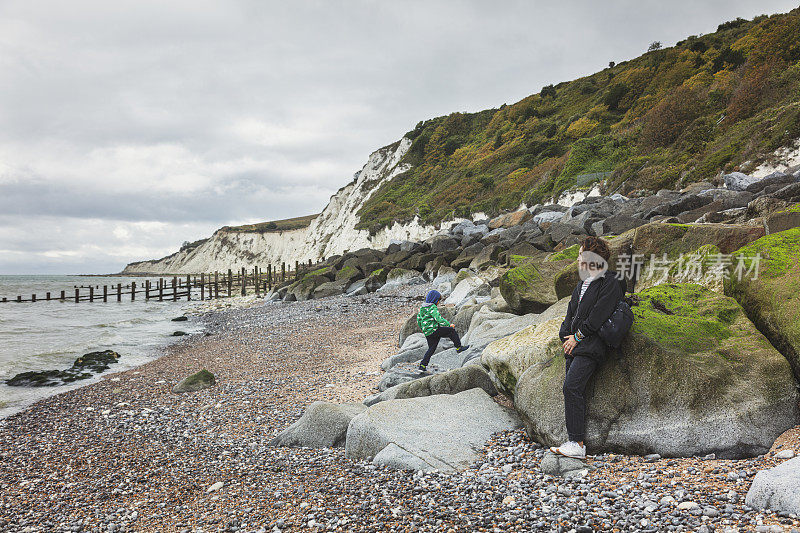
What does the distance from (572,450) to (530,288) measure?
4857 millimetres

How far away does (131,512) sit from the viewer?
4738mm

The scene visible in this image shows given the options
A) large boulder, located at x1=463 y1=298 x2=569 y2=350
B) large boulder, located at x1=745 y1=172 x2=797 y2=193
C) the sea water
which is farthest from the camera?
large boulder, located at x1=745 y1=172 x2=797 y2=193

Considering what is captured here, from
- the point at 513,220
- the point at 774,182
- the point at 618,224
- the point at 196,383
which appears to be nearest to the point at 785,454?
the point at 196,383

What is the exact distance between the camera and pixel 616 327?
4145mm

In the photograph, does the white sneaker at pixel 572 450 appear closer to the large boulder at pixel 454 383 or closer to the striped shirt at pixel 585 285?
the striped shirt at pixel 585 285

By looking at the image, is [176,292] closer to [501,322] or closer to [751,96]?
[501,322]

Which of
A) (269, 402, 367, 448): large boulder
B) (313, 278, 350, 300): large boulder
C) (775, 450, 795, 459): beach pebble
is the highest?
(313, 278, 350, 300): large boulder

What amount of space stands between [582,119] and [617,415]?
4363cm

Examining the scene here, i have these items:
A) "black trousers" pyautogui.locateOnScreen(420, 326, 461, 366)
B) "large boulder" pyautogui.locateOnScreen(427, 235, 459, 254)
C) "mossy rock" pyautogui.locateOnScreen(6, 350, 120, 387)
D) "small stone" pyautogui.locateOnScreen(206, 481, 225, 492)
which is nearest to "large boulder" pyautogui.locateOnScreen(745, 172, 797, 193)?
"black trousers" pyautogui.locateOnScreen(420, 326, 461, 366)

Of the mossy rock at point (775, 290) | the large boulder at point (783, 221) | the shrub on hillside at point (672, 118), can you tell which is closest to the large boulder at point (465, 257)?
the shrub on hillside at point (672, 118)

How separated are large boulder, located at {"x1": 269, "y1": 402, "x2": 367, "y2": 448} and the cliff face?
36.5m

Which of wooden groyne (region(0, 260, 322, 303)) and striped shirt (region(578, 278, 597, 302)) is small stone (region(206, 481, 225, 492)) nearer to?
striped shirt (region(578, 278, 597, 302))

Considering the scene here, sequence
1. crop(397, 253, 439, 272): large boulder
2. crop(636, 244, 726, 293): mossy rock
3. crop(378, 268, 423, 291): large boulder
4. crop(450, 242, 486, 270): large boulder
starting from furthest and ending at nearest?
crop(397, 253, 439, 272): large boulder
crop(378, 268, 423, 291): large boulder
crop(450, 242, 486, 270): large boulder
crop(636, 244, 726, 293): mossy rock

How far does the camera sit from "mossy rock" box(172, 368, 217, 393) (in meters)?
9.70
